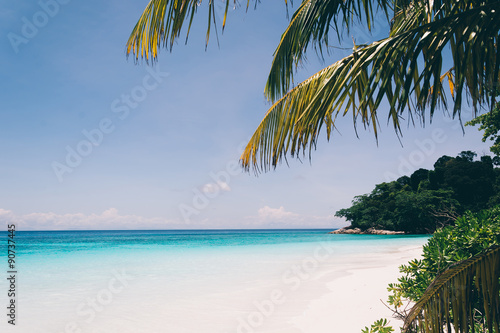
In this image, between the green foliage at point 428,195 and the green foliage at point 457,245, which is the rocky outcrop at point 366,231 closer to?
the green foliage at point 428,195

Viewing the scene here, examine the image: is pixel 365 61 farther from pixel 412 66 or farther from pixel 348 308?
pixel 348 308

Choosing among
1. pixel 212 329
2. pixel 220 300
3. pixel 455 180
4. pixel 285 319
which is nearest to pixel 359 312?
pixel 285 319

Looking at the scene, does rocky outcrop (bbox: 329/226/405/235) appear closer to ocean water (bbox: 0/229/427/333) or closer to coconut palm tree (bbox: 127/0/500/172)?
ocean water (bbox: 0/229/427/333)

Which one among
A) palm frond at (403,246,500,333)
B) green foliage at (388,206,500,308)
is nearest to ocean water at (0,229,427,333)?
green foliage at (388,206,500,308)

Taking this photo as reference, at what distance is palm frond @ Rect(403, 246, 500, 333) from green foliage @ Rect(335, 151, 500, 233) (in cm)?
2868

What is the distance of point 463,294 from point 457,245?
1698 mm

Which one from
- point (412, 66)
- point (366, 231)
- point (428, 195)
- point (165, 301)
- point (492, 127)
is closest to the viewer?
point (412, 66)

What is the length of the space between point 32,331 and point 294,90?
5523mm

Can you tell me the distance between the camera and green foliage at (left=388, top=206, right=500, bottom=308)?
9.13 ft

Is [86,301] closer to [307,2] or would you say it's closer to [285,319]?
[285,319]

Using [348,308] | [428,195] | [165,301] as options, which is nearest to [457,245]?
[348,308]

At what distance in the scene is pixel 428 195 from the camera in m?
35.0

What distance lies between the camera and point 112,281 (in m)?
9.59

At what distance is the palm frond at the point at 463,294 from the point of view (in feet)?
4.65
